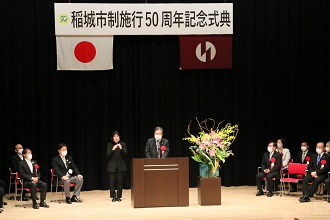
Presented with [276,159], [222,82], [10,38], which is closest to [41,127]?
[10,38]

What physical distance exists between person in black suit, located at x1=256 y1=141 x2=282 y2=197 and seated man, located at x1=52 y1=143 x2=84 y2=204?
3.44 metres

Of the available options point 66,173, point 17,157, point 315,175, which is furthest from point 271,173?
point 17,157

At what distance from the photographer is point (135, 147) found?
1260 centimetres

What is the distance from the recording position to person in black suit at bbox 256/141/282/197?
36.4 feet

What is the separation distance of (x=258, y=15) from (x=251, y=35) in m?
0.47

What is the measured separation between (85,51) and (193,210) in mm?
4565

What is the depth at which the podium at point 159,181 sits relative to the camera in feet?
31.1

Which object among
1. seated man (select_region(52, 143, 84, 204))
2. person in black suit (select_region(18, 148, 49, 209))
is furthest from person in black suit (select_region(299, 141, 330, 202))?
person in black suit (select_region(18, 148, 49, 209))

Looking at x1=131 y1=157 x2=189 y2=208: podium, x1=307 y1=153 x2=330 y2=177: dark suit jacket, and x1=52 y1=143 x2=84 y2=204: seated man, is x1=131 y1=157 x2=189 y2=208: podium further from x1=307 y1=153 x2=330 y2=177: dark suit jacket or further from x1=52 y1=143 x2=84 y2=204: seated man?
x1=307 y1=153 x2=330 y2=177: dark suit jacket

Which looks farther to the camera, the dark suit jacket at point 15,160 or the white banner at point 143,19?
the white banner at point 143,19

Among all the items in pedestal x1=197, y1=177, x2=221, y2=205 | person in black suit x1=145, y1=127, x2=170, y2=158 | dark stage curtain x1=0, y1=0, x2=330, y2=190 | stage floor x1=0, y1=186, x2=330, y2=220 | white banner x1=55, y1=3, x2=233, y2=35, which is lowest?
stage floor x1=0, y1=186, x2=330, y2=220

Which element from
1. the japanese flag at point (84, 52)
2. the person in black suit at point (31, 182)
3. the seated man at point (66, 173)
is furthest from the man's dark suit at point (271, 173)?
the person in black suit at point (31, 182)

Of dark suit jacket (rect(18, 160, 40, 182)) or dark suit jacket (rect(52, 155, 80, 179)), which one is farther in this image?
dark suit jacket (rect(52, 155, 80, 179))

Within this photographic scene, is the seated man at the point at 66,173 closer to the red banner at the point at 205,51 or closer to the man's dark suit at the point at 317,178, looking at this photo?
the red banner at the point at 205,51
